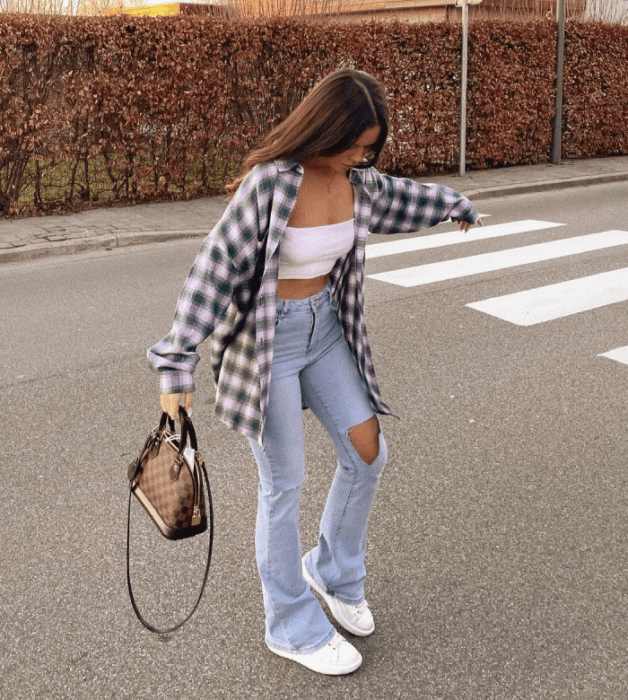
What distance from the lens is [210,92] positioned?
1234 centimetres

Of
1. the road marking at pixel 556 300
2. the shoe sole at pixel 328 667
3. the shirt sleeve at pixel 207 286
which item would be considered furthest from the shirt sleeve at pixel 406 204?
the road marking at pixel 556 300

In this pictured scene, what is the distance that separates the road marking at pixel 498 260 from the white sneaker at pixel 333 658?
17.5 feet

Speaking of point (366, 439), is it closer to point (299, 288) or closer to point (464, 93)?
point (299, 288)

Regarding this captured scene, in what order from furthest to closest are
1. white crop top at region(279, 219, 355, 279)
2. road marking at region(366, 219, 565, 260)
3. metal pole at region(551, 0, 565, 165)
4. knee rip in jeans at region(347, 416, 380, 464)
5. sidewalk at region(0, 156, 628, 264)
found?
metal pole at region(551, 0, 565, 165) → sidewalk at region(0, 156, 628, 264) → road marking at region(366, 219, 565, 260) → knee rip in jeans at region(347, 416, 380, 464) → white crop top at region(279, 219, 355, 279)

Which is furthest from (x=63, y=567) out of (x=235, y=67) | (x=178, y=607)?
(x=235, y=67)

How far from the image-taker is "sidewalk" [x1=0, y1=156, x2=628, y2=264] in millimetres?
9891

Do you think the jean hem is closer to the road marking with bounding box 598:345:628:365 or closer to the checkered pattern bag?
the checkered pattern bag

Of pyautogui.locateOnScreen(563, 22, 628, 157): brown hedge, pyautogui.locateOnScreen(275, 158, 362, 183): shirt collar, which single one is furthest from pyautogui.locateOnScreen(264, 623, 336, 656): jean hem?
pyautogui.locateOnScreen(563, 22, 628, 157): brown hedge

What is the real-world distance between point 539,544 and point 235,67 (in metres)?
10.2

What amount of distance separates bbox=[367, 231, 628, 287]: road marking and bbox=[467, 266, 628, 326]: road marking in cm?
84

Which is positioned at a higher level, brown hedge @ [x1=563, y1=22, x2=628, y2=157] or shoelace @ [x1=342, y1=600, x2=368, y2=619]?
brown hedge @ [x1=563, y1=22, x2=628, y2=157]

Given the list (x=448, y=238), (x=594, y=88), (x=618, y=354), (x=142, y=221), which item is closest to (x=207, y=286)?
(x=618, y=354)

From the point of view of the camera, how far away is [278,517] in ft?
9.45

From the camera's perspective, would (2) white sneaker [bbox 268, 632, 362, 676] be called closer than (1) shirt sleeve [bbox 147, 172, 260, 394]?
No
